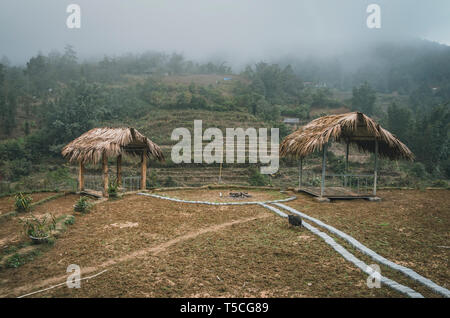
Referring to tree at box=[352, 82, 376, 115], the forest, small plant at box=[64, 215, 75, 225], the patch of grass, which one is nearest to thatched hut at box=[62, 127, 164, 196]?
small plant at box=[64, 215, 75, 225]

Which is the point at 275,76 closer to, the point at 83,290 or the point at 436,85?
the point at 436,85

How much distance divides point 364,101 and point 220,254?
4799 centimetres

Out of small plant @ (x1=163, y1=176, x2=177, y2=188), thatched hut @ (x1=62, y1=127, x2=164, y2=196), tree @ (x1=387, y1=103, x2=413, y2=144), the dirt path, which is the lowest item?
small plant @ (x1=163, y1=176, x2=177, y2=188)

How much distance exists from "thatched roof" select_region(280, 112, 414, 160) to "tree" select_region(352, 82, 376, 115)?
3916 cm

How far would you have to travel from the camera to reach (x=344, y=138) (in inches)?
364

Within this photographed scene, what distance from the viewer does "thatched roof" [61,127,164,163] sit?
297 inches

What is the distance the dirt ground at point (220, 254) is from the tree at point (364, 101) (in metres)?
42.6

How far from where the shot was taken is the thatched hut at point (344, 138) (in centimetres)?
714

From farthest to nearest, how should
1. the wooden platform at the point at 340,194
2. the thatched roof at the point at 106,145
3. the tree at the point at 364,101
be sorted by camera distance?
the tree at the point at 364,101 → the wooden platform at the point at 340,194 → the thatched roof at the point at 106,145

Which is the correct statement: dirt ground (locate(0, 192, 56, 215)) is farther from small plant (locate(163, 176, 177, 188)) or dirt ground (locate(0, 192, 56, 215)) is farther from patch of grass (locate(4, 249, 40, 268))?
small plant (locate(163, 176, 177, 188))

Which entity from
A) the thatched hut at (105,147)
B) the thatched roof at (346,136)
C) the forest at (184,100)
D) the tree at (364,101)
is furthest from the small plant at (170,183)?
the tree at (364,101)

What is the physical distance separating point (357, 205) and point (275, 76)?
161 feet

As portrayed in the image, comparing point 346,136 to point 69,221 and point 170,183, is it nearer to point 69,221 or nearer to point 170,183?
point 69,221

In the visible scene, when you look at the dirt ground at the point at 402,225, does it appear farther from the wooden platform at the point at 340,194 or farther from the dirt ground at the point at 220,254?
the wooden platform at the point at 340,194
